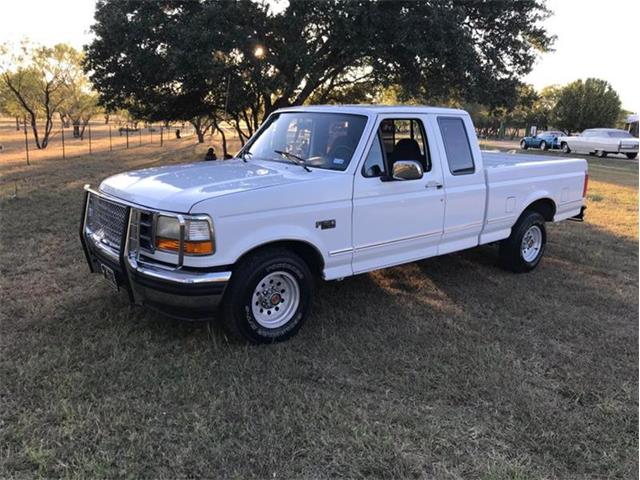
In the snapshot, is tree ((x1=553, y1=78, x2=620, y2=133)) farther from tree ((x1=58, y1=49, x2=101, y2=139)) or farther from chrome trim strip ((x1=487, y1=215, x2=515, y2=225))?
chrome trim strip ((x1=487, y1=215, x2=515, y2=225))

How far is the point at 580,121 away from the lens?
167 feet

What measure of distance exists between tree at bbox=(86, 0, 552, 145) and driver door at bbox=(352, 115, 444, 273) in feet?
24.7

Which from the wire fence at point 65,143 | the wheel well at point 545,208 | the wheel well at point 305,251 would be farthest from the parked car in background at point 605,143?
the wheel well at point 305,251

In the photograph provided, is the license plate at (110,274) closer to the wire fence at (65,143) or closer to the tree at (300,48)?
the tree at (300,48)

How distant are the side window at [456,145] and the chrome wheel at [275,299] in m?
2.21

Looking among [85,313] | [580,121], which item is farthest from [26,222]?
[580,121]

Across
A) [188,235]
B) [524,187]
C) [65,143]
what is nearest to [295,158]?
[188,235]

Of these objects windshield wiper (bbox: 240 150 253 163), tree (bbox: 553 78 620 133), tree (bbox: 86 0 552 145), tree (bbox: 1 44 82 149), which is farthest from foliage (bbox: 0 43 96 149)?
tree (bbox: 553 78 620 133)

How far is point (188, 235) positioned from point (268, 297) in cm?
92

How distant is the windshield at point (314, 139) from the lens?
4625mm

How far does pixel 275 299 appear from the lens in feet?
13.9

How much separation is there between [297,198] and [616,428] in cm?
274

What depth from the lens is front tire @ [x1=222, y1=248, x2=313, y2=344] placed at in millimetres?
3920

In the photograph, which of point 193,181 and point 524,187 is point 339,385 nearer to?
point 193,181
